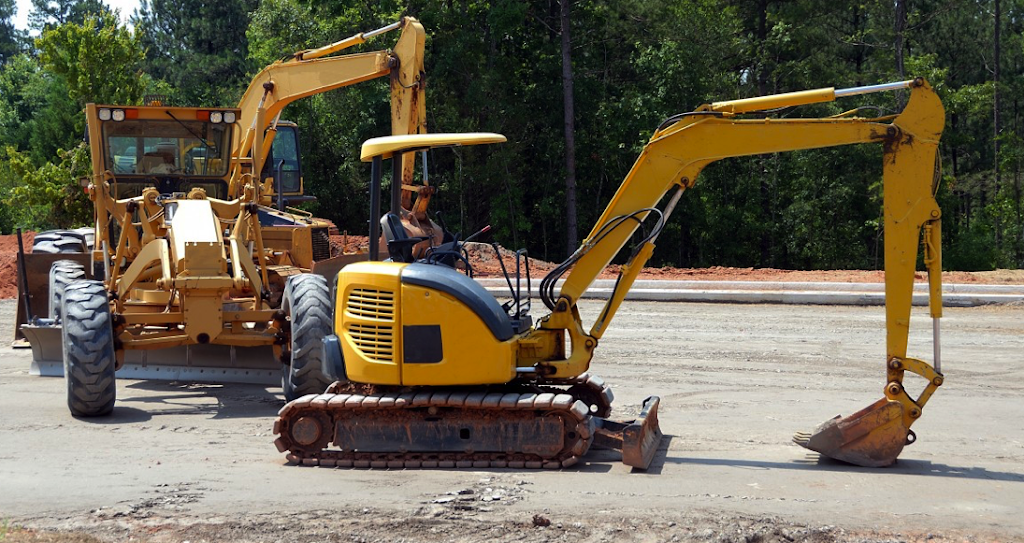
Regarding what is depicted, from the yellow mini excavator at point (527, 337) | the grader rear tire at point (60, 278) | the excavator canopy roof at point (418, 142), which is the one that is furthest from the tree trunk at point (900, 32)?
the excavator canopy roof at point (418, 142)

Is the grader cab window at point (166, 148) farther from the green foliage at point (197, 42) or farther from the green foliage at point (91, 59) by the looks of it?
the green foliage at point (197, 42)

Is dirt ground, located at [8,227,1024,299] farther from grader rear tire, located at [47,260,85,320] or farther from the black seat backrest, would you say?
the black seat backrest

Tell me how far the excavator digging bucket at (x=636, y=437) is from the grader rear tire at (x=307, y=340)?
2745 millimetres

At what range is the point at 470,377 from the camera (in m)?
7.81

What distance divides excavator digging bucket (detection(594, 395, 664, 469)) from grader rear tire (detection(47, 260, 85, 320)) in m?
6.17

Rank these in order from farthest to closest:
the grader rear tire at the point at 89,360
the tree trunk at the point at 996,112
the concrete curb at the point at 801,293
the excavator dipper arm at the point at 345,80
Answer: the tree trunk at the point at 996,112 → the concrete curb at the point at 801,293 → the excavator dipper arm at the point at 345,80 → the grader rear tire at the point at 89,360

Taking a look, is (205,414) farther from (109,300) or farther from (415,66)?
(415,66)

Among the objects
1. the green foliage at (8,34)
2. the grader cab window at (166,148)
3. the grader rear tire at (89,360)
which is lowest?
the grader rear tire at (89,360)

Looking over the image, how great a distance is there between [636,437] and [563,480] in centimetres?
63

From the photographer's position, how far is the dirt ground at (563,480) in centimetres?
629

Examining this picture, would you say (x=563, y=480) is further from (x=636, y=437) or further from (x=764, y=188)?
(x=764, y=188)

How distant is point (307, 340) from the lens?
9969 millimetres

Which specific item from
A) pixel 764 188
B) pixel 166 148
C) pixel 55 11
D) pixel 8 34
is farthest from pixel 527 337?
pixel 8 34

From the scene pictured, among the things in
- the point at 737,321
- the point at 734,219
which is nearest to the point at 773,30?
the point at 734,219
